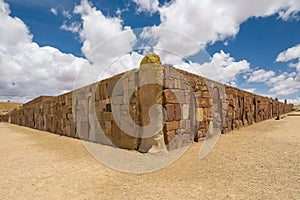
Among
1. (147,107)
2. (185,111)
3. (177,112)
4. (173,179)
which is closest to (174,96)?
(177,112)

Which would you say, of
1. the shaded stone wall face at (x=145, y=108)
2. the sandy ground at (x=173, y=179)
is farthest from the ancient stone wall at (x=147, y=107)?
the sandy ground at (x=173, y=179)

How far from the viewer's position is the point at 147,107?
5.77m

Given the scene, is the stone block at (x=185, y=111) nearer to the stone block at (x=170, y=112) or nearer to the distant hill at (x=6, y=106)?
the stone block at (x=170, y=112)

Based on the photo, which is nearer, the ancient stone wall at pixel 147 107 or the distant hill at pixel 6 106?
the ancient stone wall at pixel 147 107

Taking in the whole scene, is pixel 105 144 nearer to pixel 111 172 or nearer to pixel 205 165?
pixel 111 172

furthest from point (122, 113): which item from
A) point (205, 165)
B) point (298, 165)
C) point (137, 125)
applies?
point (298, 165)

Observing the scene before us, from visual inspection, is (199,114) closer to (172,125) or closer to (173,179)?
(172,125)

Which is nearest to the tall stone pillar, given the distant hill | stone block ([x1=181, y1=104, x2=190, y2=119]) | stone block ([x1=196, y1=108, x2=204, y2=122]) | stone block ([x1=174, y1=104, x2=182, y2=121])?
stone block ([x1=174, y1=104, x2=182, y2=121])

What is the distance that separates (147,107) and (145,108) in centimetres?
7

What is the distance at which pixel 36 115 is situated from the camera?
682 inches

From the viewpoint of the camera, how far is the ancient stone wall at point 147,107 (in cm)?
579

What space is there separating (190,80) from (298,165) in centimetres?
396

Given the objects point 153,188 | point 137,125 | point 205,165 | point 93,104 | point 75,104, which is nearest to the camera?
point 153,188

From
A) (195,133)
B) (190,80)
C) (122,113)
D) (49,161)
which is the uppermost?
(190,80)
